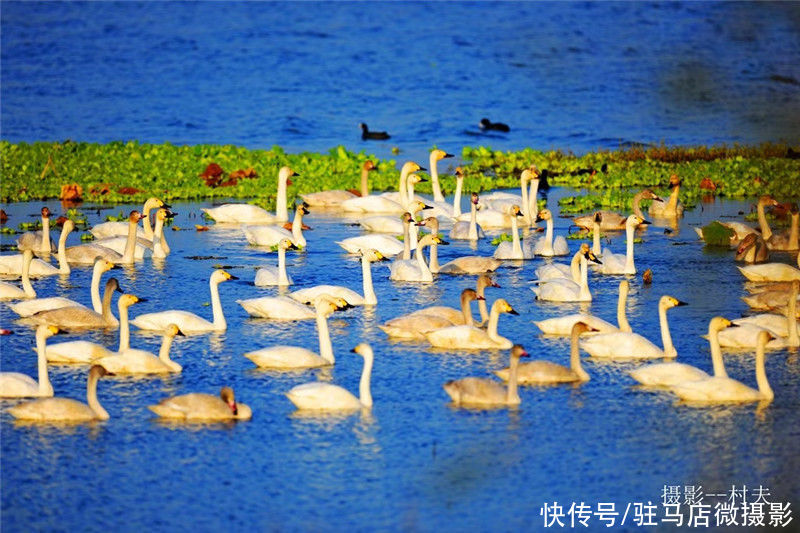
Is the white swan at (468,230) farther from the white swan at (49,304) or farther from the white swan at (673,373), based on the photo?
the white swan at (673,373)

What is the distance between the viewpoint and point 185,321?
15703 millimetres

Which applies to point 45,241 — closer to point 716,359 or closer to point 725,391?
point 716,359

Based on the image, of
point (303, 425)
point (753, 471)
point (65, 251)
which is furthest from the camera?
point (65, 251)

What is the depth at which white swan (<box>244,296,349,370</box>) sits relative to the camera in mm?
14133

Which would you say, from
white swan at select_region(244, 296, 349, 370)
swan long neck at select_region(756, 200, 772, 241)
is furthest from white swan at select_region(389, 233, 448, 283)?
swan long neck at select_region(756, 200, 772, 241)

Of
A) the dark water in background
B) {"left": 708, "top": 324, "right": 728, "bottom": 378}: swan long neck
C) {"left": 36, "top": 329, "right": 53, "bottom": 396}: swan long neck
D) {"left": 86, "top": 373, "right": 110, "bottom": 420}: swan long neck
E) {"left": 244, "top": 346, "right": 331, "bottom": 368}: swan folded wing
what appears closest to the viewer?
{"left": 86, "top": 373, "right": 110, "bottom": 420}: swan long neck

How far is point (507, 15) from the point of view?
68625mm

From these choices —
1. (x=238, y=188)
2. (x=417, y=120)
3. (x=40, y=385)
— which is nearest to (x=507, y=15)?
(x=417, y=120)

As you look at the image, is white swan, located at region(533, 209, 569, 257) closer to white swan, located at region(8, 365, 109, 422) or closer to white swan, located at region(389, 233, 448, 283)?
white swan, located at region(389, 233, 448, 283)

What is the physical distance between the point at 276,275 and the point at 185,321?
120 inches

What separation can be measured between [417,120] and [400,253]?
22.7 m

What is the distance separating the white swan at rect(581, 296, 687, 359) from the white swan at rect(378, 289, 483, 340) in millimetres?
1486

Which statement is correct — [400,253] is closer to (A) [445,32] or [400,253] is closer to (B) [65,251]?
(B) [65,251]

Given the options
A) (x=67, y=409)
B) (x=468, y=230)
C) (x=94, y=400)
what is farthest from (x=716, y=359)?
(x=468, y=230)
